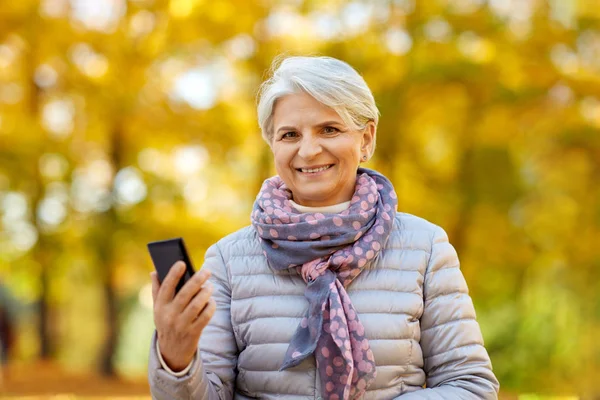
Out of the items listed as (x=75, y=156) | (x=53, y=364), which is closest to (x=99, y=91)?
(x=75, y=156)

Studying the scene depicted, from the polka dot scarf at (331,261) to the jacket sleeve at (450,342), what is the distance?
0.65 feet

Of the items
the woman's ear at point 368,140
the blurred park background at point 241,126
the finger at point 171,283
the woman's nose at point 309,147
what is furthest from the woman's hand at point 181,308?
the blurred park background at point 241,126

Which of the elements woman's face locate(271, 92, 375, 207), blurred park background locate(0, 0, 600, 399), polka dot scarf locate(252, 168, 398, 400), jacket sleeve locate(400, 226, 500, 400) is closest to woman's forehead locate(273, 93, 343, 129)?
woman's face locate(271, 92, 375, 207)

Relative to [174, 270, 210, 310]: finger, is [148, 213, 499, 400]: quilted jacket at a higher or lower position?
lower

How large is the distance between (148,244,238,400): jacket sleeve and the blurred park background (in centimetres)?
807

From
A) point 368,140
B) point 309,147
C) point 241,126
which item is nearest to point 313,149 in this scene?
point 309,147

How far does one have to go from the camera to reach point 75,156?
1120 centimetres

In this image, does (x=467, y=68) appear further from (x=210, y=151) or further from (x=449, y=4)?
(x=210, y=151)

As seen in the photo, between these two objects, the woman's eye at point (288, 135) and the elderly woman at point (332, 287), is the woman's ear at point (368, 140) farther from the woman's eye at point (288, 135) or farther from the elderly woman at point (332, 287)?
the woman's eye at point (288, 135)

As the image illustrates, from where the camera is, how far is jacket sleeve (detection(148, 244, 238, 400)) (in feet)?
6.70

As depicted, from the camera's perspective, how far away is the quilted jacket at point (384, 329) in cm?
226

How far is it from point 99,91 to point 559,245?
7875 millimetres

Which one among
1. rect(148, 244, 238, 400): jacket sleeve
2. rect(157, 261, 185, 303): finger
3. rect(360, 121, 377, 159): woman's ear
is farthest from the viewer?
rect(360, 121, 377, 159): woman's ear

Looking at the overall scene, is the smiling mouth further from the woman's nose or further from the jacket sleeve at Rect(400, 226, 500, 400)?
the jacket sleeve at Rect(400, 226, 500, 400)
